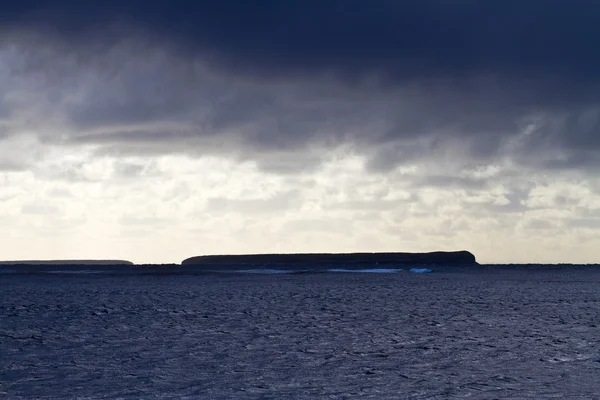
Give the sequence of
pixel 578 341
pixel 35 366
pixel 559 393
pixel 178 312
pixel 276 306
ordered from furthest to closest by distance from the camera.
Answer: pixel 276 306 → pixel 178 312 → pixel 578 341 → pixel 35 366 → pixel 559 393

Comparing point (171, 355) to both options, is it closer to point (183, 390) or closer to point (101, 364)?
point (101, 364)

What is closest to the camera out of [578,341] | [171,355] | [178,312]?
[171,355]

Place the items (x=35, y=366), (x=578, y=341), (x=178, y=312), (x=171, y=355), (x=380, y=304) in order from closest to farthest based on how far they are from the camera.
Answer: (x=35, y=366), (x=171, y=355), (x=578, y=341), (x=178, y=312), (x=380, y=304)

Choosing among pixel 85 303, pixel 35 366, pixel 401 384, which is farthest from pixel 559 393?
pixel 85 303

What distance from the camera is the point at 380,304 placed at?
229ft

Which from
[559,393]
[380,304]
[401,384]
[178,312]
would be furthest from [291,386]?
[380,304]

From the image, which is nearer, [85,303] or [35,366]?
[35,366]

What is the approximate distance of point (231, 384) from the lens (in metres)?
27.2

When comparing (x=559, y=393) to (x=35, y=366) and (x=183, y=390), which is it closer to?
(x=183, y=390)

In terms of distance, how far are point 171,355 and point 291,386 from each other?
9.20m

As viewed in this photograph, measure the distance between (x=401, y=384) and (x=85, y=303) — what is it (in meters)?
49.1

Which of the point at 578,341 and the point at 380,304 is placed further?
the point at 380,304

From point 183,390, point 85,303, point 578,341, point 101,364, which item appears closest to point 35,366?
point 101,364

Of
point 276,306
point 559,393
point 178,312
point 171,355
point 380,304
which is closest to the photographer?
point 559,393
